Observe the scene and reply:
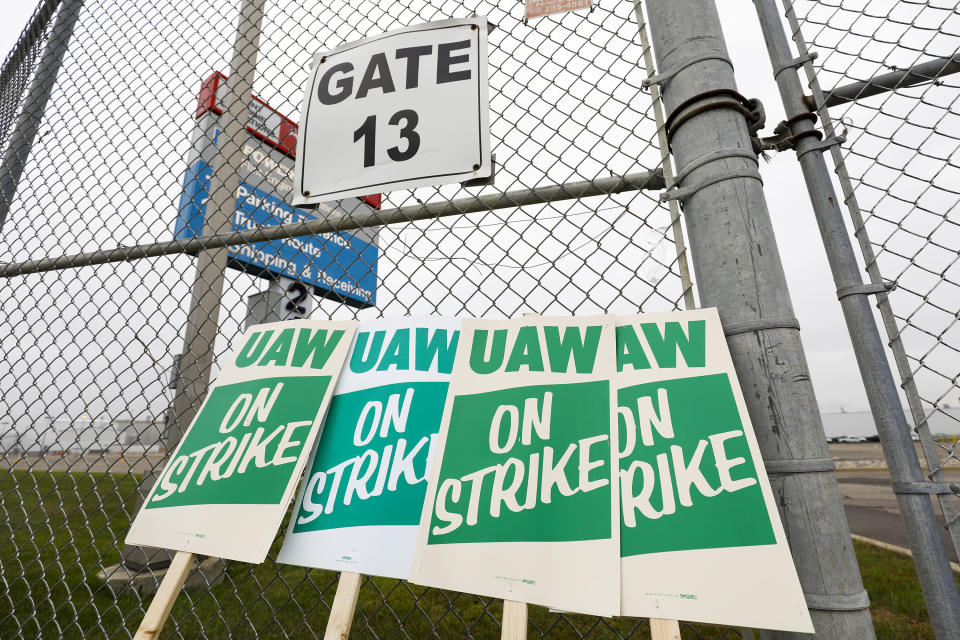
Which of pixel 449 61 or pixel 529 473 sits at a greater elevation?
pixel 449 61

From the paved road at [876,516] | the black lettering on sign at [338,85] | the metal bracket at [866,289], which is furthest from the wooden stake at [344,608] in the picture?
the paved road at [876,516]

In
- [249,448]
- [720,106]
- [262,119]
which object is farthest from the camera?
[262,119]

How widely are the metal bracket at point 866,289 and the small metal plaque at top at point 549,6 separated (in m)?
1.08

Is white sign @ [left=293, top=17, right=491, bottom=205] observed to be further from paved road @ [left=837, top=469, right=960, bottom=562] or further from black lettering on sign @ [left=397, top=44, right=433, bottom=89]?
paved road @ [left=837, top=469, right=960, bottom=562]

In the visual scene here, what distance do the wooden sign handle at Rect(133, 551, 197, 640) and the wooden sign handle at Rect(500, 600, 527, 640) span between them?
2.00 feet

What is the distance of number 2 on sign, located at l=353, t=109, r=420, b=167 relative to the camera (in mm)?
1370

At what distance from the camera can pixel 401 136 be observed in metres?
1.39

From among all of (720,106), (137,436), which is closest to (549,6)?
(720,106)

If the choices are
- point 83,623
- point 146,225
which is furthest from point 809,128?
point 83,623

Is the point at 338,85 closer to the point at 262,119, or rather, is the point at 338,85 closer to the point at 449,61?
the point at 449,61

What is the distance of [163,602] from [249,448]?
33 cm

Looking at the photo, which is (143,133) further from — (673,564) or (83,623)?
(83,623)

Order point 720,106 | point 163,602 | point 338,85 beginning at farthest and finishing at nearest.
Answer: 1. point 338,85
2. point 720,106
3. point 163,602

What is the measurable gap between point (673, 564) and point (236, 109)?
322cm
